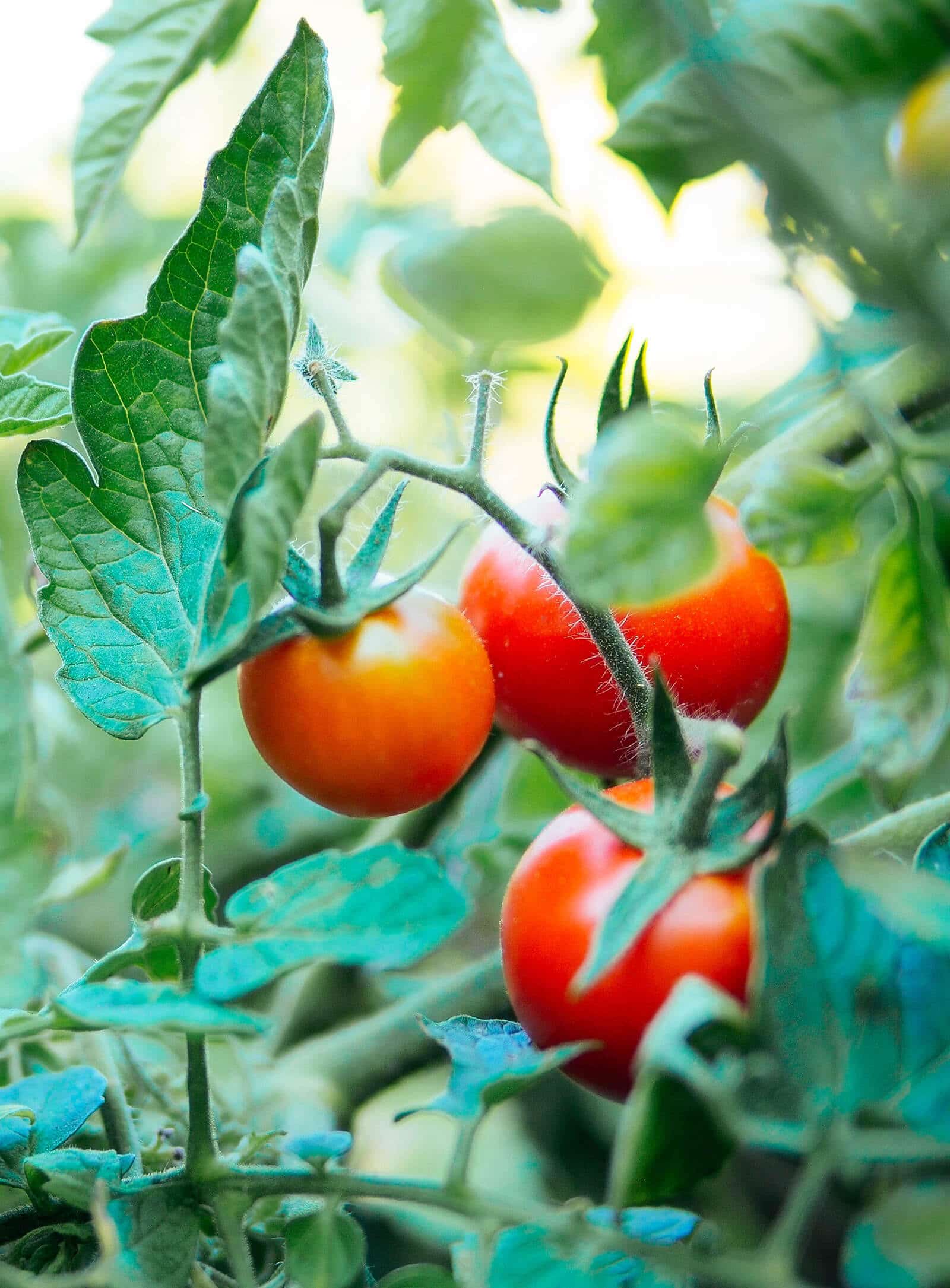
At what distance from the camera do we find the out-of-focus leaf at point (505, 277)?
27.5 inches

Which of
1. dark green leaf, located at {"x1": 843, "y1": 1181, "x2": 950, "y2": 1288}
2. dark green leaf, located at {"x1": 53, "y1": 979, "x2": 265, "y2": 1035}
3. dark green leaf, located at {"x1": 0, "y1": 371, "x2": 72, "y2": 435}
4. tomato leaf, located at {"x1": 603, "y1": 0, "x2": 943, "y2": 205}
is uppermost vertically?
tomato leaf, located at {"x1": 603, "y1": 0, "x2": 943, "y2": 205}

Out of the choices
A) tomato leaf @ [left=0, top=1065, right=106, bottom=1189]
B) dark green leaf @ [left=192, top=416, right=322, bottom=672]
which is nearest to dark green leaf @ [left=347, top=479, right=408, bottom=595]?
dark green leaf @ [left=192, top=416, right=322, bottom=672]

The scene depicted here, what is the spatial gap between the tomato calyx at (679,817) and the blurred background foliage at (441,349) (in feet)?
0.66

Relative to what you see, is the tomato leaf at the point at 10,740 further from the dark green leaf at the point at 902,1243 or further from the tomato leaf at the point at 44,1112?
the dark green leaf at the point at 902,1243

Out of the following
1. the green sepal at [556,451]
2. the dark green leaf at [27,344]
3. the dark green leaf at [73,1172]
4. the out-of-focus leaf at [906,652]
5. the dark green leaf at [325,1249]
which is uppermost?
the dark green leaf at [27,344]

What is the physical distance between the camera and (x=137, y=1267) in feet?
1.17

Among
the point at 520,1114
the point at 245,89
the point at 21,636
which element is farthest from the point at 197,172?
the point at 520,1114

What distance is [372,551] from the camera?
45 centimetres

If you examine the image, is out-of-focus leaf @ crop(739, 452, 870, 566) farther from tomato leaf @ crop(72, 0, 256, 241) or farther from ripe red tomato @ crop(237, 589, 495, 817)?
tomato leaf @ crop(72, 0, 256, 241)

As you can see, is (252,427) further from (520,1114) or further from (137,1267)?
(520,1114)

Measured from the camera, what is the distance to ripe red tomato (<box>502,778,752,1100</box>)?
370mm

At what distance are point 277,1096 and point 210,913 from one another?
26 cm

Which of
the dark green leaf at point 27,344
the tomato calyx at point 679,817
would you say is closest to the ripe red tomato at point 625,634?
the tomato calyx at point 679,817

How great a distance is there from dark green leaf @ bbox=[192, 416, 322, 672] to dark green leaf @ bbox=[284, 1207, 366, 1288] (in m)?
0.19
